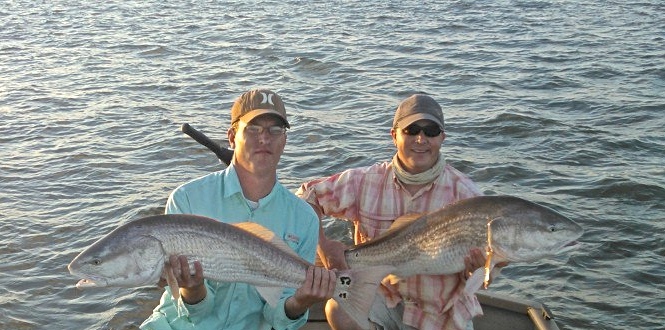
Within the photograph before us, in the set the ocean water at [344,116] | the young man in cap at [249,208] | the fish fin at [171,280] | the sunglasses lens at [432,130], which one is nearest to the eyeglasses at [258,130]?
the young man in cap at [249,208]

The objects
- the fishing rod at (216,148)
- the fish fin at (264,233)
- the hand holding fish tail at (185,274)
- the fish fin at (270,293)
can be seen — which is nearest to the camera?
the hand holding fish tail at (185,274)

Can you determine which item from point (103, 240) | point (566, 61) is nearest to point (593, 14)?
point (566, 61)

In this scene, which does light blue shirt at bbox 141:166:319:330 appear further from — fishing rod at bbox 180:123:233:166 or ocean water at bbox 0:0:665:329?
ocean water at bbox 0:0:665:329

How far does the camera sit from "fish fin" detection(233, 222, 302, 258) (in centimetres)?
499

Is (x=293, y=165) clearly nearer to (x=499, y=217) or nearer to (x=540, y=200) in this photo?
(x=540, y=200)

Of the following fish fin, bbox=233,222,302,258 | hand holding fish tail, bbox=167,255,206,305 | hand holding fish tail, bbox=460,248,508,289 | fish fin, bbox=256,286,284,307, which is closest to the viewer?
hand holding fish tail, bbox=167,255,206,305

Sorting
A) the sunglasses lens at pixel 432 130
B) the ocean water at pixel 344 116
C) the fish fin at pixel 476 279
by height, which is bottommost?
the ocean water at pixel 344 116

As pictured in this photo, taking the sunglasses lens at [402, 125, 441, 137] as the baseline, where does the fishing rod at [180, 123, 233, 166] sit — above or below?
below

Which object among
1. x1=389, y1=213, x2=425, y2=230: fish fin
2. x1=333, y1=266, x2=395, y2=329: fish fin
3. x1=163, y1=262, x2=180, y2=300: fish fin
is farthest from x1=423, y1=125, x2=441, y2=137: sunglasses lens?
x1=163, y1=262, x2=180, y2=300: fish fin

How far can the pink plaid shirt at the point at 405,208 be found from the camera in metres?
6.05

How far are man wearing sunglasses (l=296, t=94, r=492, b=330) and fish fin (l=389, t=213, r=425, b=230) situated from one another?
25 cm

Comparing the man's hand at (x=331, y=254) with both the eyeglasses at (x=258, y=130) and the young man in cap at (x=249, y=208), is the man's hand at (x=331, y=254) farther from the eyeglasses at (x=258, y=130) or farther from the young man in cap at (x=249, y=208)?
the eyeglasses at (x=258, y=130)

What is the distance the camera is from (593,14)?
865 inches

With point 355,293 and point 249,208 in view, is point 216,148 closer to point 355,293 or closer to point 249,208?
point 249,208
